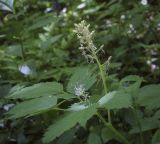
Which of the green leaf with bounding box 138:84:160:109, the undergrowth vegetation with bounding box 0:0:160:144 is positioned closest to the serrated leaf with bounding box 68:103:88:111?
the undergrowth vegetation with bounding box 0:0:160:144

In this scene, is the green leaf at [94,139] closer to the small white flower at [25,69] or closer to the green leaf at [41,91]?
the green leaf at [41,91]

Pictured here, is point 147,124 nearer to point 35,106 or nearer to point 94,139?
point 94,139

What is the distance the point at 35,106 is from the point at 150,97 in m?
0.33

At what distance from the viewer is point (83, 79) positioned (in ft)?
3.98

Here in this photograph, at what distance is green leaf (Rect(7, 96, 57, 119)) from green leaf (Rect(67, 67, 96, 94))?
88 millimetres

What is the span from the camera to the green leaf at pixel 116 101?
1.00m

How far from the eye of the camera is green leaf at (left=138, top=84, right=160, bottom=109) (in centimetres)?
114

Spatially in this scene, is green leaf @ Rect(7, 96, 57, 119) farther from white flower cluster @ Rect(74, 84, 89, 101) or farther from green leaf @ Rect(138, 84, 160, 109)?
green leaf @ Rect(138, 84, 160, 109)

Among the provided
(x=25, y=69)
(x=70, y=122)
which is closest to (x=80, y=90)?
(x=70, y=122)

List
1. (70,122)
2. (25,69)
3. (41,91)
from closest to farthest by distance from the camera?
(70,122) < (41,91) < (25,69)

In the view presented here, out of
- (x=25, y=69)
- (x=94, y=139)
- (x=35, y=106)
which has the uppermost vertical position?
(x=25, y=69)

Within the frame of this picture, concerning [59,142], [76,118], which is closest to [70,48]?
[59,142]

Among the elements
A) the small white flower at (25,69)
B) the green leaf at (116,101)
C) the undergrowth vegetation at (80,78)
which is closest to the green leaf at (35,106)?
the undergrowth vegetation at (80,78)

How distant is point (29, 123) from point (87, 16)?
1.36 metres
